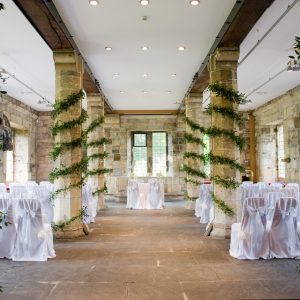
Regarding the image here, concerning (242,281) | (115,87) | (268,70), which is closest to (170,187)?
(115,87)

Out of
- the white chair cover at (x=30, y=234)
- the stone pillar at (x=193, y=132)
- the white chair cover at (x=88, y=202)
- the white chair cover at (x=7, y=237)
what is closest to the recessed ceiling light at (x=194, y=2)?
the white chair cover at (x=30, y=234)

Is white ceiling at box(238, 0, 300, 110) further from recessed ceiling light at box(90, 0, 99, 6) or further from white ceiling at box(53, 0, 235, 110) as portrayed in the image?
recessed ceiling light at box(90, 0, 99, 6)

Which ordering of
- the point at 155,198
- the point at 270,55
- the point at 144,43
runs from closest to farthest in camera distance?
the point at 144,43 < the point at 270,55 < the point at 155,198

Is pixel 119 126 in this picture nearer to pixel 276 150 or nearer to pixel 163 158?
pixel 163 158

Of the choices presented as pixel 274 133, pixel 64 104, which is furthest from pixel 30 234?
pixel 274 133

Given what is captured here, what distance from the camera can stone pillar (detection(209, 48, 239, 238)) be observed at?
6.37 meters

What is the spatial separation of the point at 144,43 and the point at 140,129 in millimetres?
9594

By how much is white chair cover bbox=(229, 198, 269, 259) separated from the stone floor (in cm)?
19

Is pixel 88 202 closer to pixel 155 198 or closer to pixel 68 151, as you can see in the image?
pixel 68 151

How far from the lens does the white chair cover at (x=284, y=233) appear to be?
4875 millimetres

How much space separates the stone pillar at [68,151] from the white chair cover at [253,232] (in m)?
3.07

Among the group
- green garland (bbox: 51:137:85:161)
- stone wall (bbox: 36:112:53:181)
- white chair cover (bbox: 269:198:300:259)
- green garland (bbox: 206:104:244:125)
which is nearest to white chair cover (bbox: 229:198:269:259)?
white chair cover (bbox: 269:198:300:259)

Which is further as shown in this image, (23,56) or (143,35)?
(23,56)

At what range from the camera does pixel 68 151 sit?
6531 millimetres
